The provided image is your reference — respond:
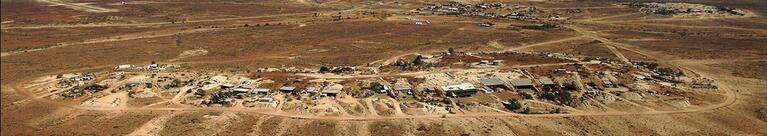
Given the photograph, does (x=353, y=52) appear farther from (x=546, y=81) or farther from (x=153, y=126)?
(x=153, y=126)

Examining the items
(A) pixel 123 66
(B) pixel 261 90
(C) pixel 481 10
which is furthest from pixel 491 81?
(C) pixel 481 10

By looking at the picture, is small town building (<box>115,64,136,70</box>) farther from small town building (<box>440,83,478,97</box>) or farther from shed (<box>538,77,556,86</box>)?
shed (<box>538,77,556,86</box>)

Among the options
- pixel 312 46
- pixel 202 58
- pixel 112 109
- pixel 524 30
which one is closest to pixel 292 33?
pixel 312 46

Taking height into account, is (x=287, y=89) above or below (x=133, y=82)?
below

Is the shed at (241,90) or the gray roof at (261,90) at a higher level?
the shed at (241,90)

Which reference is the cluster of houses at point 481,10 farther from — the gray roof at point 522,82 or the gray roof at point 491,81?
the gray roof at point 491,81

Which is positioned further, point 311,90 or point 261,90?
point 311,90

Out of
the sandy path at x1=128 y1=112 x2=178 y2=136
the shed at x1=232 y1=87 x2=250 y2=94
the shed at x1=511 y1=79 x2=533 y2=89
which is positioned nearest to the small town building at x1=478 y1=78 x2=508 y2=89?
the shed at x1=511 y1=79 x2=533 y2=89

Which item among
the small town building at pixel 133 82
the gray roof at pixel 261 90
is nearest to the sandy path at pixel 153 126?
the gray roof at pixel 261 90
